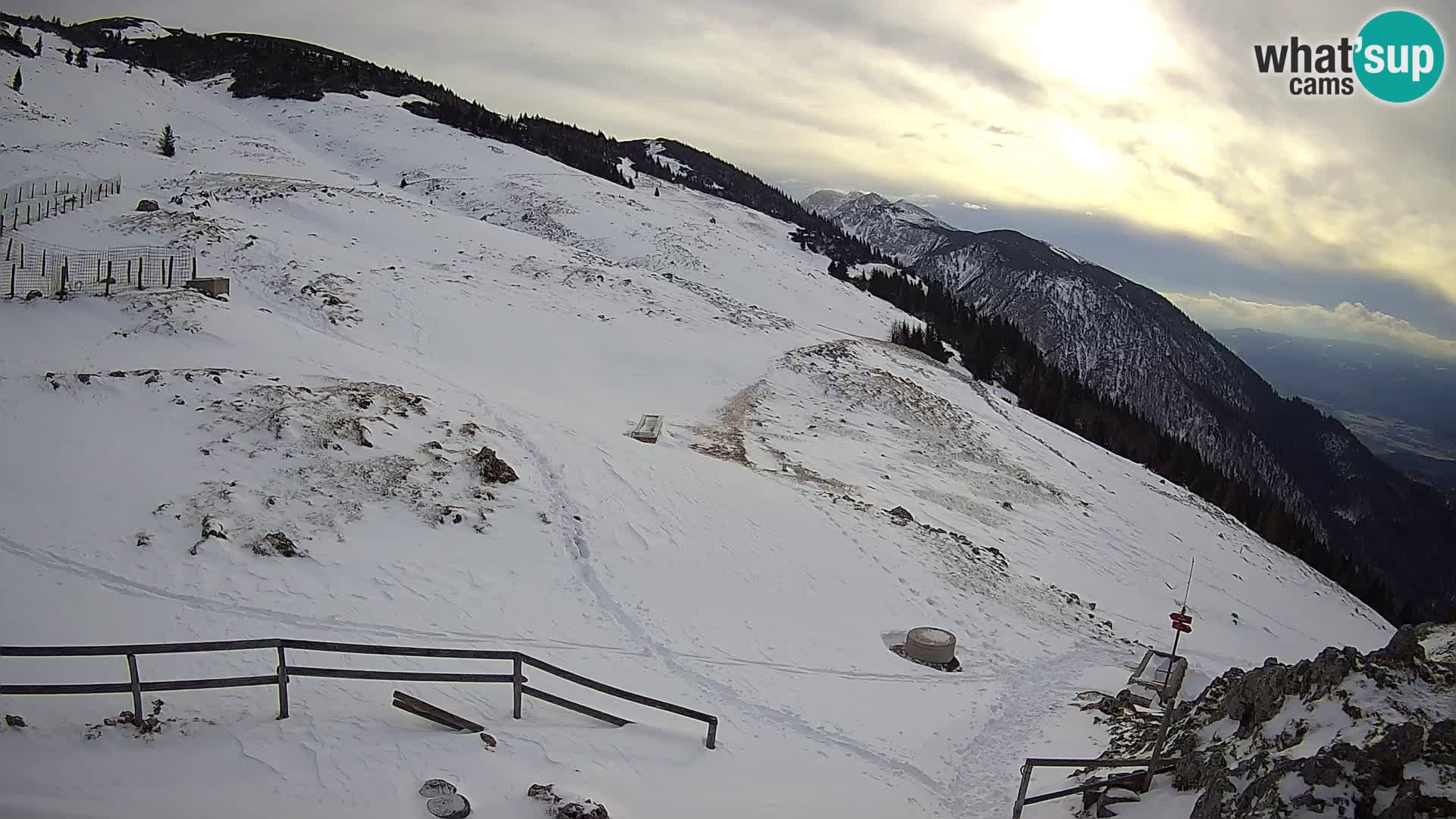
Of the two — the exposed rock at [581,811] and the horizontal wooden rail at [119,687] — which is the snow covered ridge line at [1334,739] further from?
the horizontal wooden rail at [119,687]

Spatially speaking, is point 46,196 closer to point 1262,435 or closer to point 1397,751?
point 1397,751

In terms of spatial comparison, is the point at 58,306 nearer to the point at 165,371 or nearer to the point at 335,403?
the point at 165,371

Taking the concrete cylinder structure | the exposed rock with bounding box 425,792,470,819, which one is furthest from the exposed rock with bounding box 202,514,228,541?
the concrete cylinder structure

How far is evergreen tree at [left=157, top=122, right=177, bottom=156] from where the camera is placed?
46469 mm

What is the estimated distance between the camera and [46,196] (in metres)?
30.9

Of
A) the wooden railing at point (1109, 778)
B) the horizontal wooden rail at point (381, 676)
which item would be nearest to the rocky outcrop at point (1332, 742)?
the wooden railing at point (1109, 778)

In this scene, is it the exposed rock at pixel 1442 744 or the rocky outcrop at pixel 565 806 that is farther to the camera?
the rocky outcrop at pixel 565 806

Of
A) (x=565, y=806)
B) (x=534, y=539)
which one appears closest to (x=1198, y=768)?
(x=565, y=806)

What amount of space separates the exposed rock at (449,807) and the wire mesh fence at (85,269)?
19.7m

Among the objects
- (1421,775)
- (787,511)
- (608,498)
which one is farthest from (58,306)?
(1421,775)

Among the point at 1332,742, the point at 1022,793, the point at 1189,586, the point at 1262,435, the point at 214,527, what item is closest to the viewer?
the point at 1332,742

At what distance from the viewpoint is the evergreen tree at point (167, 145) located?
→ 46.5 metres

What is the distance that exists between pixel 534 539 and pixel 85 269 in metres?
20.7

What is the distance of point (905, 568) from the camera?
18828mm
